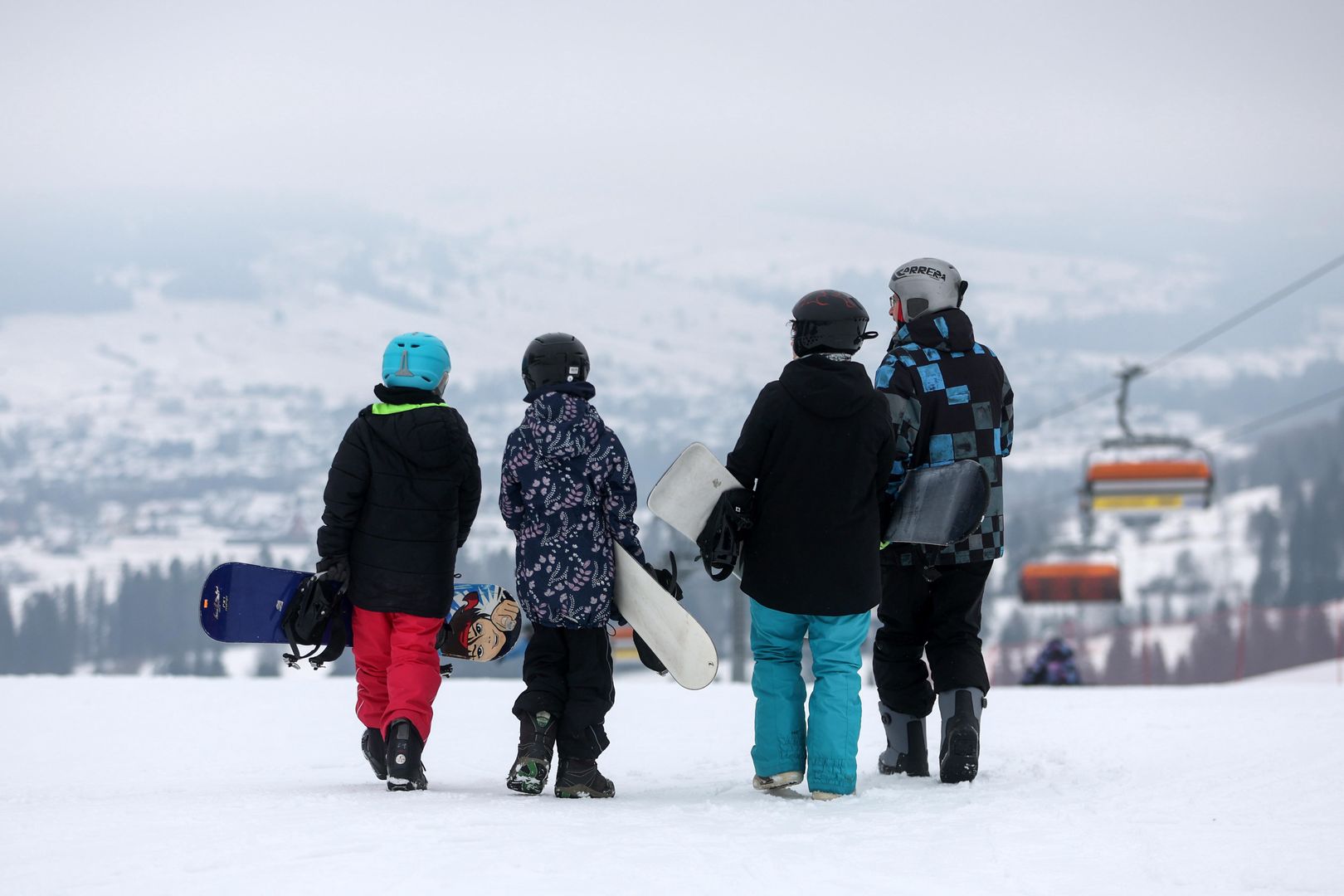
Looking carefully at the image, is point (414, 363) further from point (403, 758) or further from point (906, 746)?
point (906, 746)

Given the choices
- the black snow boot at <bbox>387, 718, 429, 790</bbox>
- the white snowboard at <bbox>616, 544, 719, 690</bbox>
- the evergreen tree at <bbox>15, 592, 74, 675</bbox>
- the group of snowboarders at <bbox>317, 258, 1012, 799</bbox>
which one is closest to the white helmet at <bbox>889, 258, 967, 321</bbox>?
the group of snowboarders at <bbox>317, 258, 1012, 799</bbox>

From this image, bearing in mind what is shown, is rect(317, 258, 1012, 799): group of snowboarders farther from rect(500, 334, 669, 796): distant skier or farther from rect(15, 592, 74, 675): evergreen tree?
rect(15, 592, 74, 675): evergreen tree

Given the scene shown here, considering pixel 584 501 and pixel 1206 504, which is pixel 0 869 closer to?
pixel 584 501

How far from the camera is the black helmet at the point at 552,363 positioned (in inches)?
210

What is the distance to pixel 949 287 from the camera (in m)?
5.80

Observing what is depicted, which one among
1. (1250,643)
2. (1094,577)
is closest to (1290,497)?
(1250,643)

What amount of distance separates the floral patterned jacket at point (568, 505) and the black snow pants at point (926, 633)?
108cm

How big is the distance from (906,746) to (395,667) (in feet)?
6.62

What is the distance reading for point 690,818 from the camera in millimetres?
4559

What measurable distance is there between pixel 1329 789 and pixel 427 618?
3311mm

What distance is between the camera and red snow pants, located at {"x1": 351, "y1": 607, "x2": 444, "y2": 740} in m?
5.37

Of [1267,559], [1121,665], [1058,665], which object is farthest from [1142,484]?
[1267,559]

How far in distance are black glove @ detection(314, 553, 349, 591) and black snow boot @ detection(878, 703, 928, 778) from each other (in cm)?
213

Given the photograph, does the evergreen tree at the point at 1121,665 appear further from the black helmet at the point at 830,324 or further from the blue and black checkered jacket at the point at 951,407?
the black helmet at the point at 830,324
